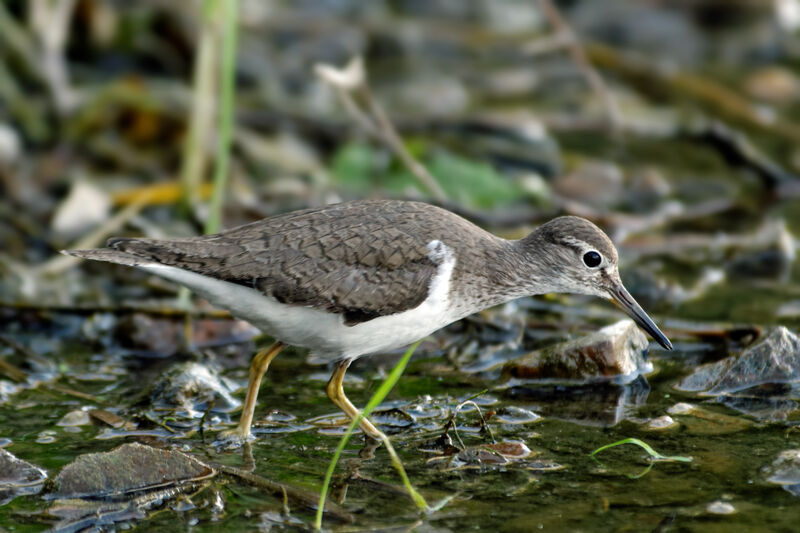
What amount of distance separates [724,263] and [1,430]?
5.91 m

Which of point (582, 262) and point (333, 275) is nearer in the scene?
point (333, 275)

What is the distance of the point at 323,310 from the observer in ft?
19.1

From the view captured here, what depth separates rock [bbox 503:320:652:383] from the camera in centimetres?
648

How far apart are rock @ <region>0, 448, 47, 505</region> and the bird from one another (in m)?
1.06

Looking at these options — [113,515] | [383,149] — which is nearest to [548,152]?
[383,149]

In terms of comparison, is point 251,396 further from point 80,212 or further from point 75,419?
point 80,212

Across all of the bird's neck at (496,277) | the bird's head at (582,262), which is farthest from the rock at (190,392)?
the bird's head at (582,262)

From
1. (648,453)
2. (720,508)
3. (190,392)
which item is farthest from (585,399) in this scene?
(190,392)

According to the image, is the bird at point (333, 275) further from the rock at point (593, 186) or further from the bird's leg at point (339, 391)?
the rock at point (593, 186)

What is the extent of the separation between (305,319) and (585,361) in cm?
184

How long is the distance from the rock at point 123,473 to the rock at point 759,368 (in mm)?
3128

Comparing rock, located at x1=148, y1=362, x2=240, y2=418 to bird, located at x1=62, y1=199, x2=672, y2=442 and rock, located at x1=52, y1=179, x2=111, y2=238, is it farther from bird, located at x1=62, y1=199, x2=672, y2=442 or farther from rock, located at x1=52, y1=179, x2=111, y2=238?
rock, located at x1=52, y1=179, x2=111, y2=238

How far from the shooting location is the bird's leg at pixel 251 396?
5.75m

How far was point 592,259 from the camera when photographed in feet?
21.5
